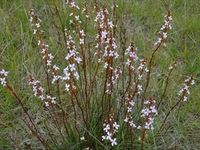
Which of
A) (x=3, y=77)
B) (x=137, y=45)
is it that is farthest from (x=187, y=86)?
(x=137, y=45)

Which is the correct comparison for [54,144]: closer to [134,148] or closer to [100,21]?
[134,148]

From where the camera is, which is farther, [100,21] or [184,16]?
[184,16]

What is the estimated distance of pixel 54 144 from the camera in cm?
279

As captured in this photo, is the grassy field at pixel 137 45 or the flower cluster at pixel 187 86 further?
the grassy field at pixel 137 45

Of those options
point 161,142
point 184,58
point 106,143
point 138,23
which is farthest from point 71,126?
point 138,23

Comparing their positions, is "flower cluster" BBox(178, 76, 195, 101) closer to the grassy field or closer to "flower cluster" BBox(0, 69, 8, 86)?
the grassy field

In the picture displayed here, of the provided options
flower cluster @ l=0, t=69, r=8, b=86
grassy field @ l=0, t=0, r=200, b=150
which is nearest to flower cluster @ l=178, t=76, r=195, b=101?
grassy field @ l=0, t=0, r=200, b=150

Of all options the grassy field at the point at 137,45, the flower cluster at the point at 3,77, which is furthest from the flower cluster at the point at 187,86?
the flower cluster at the point at 3,77

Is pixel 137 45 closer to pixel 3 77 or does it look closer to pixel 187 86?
pixel 187 86

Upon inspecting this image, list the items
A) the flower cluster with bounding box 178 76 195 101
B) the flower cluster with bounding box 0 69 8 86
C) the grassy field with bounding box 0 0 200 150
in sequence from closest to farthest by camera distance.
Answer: the flower cluster with bounding box 0 69 8 86, the flower cluster with bounding box 178 76 195 101, the grassy field with bounding box 0 0 200 150

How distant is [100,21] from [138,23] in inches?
62.7

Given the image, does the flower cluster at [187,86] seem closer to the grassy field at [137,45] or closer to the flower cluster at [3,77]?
the grassy field at [137,45]

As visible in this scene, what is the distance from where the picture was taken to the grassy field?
10.2 feet

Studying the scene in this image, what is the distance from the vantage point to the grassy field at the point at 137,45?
311cm
